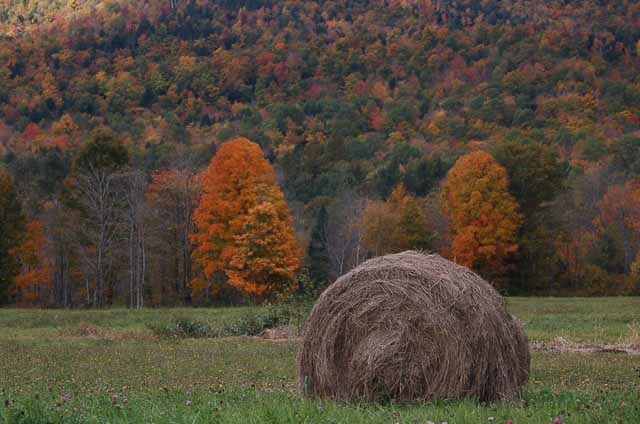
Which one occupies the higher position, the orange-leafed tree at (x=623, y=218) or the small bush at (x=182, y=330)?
the orange-leafed tree at (x=623, y=218)

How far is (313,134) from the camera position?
12469cm

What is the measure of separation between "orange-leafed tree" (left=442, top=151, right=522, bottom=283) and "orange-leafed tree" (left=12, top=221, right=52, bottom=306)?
29.7m

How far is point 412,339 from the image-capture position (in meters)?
10.8

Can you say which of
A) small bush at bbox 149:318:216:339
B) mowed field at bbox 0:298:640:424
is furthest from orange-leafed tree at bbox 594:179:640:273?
small bush at bbox 149:318:216:339

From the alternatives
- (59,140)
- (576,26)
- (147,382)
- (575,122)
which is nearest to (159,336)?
(147,382)

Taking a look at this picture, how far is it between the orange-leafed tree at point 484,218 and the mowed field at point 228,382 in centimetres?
2747

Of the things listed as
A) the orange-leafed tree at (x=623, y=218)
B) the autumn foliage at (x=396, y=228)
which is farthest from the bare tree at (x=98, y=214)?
the orange-leafed tree at (x=623, y=218)

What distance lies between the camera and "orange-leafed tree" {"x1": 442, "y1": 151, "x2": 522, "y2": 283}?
2339 inches

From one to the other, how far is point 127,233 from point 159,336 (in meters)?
31.4

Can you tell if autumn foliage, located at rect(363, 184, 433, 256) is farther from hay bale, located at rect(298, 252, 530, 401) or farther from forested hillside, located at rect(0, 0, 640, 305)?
hay bale, located at rect(298, 252, 530, 401)

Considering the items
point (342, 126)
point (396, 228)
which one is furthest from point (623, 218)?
point (342, 126)

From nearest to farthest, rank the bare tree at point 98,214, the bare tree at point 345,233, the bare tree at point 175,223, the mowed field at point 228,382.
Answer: the mowed field at point 228,382 → the bare tree at point 98,214 → the bare tree at point 175,223 → the bare tree at point 345,233

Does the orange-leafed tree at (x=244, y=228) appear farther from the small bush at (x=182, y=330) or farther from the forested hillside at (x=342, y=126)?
the small bush at (x=182, y=330)

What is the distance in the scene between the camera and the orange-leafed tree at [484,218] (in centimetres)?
5941
